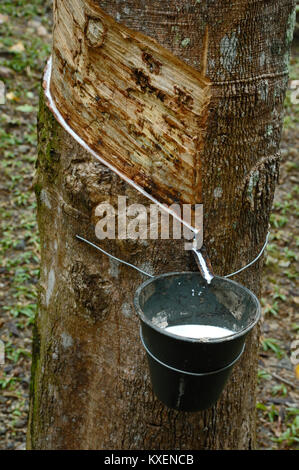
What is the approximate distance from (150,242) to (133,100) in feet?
1.56

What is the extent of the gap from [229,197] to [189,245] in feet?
0.71

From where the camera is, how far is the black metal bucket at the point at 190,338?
4.61 feet

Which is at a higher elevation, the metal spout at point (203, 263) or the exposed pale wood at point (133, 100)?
the exposed pale wood at point (133, 100)

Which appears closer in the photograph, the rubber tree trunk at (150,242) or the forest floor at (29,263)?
the rubber tree trunk at (150,242)

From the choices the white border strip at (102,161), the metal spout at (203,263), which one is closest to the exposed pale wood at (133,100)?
the white border strip at (102,161)

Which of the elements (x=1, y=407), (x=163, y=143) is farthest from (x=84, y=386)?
(x=1, y=407)

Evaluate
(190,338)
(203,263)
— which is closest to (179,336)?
(190,338)

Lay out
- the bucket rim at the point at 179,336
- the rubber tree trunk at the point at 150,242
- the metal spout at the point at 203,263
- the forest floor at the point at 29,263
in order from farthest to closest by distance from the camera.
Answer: the forest floor at the point at 29,263 → the metal spout at the point at 203,263 → the rubber tree trunk at the point at 150,242 → the bucket rim at the point at 179,336

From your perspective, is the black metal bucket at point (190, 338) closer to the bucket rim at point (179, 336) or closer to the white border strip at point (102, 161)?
the bucket rim at point (179, 336)

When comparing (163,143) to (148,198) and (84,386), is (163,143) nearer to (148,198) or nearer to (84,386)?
(148,198)

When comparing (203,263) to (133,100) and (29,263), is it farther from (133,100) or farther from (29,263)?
(29,263)

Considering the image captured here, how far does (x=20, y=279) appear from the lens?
3.88m

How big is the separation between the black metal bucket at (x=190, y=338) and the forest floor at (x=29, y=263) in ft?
5.38
